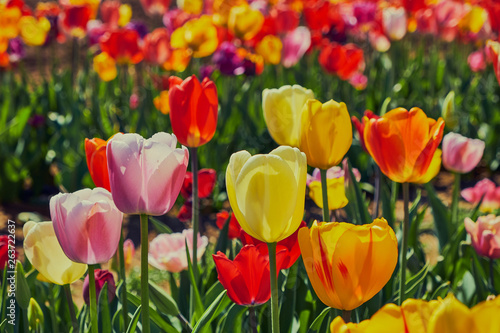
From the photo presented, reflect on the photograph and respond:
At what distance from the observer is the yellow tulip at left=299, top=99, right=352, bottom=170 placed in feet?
4.04

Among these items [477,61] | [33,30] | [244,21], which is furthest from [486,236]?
[33,30]

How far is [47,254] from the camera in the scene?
1.11 metres

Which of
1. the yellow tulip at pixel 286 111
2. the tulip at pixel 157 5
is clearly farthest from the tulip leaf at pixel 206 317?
the tulip at pixel 157 5

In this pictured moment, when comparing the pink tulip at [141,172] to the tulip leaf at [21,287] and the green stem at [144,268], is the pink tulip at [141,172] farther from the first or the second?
the tulip leaf at [21,287]

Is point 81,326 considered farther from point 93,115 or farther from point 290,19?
point 290,19

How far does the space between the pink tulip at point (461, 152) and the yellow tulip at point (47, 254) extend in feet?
3.63

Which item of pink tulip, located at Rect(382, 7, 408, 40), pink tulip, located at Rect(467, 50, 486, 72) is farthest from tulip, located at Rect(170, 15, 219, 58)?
pink tulip, located at Rect(467, 50, 486, 72)

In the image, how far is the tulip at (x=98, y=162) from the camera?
110 cm

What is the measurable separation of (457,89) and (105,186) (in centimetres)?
325

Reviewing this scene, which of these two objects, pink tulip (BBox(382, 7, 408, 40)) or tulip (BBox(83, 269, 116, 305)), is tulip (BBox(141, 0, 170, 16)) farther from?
tulip (BBox(83, 269, 116, 305))

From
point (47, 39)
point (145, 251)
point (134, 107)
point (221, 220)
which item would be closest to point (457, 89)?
point (134, 107)

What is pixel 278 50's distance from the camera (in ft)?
12.4

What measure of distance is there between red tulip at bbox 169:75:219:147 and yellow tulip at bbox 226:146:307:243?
43 cm

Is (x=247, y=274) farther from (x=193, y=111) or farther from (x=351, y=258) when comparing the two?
(x=193, y=111)
